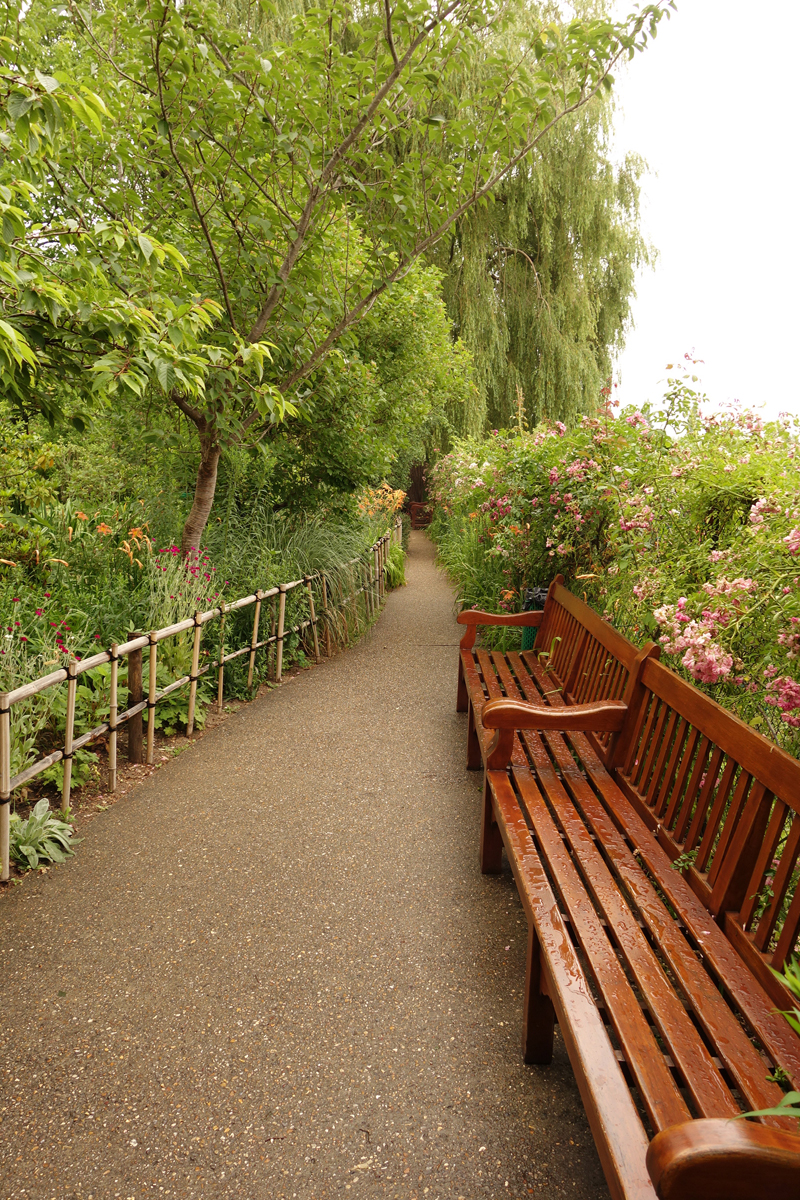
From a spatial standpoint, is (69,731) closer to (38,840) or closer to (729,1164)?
(38,840)

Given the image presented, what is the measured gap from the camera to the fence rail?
303 cm

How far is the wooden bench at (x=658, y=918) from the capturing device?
1351 millimetres

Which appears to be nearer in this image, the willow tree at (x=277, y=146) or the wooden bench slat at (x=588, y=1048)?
the wooden bench slat at (x=588, y=1048)

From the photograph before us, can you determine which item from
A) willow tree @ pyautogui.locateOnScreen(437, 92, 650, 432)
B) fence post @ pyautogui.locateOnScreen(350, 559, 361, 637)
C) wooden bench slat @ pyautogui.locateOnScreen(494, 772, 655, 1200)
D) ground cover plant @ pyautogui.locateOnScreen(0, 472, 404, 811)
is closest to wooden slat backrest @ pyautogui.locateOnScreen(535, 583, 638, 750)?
wooden bench slat @ pyautogui.locateOnScreen(494, 772, 655, 1200)

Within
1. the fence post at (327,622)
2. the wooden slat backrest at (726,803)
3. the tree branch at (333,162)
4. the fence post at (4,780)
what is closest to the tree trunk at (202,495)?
the tree branch at (333,162)

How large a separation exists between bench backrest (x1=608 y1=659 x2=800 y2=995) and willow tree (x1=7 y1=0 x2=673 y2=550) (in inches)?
95.8

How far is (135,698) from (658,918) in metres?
3.12

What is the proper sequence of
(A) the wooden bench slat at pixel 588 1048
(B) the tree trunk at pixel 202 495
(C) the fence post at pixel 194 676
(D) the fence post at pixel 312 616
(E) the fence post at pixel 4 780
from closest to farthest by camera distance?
1. (A) the wooden bench slat at pixel 588 1048
2. (E) the fence post at pixel 4 780
3. (C) the fence post at pixel 194 676
4. (B) the tree trunk at pixel 202 495
5. (D) the fence post at pixel 312 616

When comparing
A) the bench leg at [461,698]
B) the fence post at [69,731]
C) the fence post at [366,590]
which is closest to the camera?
the fence post at [69,731]

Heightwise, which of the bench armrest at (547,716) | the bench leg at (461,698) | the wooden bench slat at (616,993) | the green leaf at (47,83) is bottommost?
the bench leg at (461,698)

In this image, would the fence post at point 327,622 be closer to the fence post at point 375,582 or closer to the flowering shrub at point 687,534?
the fence post at point 375,582

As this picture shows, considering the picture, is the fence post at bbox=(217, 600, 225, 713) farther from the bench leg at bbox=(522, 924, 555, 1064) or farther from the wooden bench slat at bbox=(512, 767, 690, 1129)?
the bench leg at bbox=(522, 924, 555, 1064)

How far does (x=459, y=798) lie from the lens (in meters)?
4.02

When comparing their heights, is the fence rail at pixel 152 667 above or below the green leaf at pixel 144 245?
below
